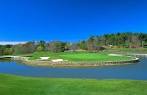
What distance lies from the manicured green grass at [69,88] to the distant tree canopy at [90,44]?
258 feet

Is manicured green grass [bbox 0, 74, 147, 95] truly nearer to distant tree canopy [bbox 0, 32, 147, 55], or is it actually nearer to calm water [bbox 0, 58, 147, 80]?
calm water [bbox 0, 58, 147, 80]

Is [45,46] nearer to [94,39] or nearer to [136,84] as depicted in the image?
[94,39]

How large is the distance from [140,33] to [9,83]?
116 metres

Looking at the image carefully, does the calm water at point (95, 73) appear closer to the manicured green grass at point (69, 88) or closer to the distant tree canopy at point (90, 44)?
the manicured green grass at point (69, 88)

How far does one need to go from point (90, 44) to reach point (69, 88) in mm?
93421

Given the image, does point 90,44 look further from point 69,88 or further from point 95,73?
point 69,88

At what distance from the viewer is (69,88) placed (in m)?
10.3

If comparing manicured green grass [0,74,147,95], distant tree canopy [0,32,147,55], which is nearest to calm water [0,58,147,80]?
manicured green grass [0,74,147,95]

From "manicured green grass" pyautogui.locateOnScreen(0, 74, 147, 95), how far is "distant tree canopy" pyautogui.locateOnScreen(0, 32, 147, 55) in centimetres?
7865

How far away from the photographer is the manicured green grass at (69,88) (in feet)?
31.4

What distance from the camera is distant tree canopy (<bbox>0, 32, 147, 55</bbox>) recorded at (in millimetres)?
93312

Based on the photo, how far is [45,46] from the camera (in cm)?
10381

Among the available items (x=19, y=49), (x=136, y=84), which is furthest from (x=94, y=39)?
(x=136, y=84)

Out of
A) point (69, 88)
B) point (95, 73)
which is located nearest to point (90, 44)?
point (95, 73)
